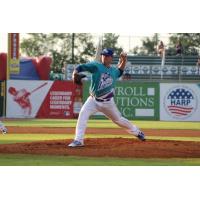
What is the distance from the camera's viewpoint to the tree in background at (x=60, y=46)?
45875 mm

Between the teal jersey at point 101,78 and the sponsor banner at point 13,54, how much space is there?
2161 cm

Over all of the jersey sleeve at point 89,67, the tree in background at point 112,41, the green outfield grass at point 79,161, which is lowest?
the green outfield grass at point 79,161

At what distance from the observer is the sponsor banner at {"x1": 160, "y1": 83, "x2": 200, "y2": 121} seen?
99.3 ft

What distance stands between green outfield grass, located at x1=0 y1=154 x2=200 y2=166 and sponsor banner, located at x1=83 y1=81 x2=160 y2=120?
17990 mm

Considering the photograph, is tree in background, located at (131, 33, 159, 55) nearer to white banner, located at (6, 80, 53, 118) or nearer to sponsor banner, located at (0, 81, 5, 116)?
white banner, located at (6, 80, 53, 118)

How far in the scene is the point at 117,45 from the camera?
37.9m

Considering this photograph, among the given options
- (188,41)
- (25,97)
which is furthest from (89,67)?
Result: (188,41)

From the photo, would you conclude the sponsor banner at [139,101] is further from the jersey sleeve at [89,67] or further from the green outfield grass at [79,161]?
the green outfield grass at [79,161]

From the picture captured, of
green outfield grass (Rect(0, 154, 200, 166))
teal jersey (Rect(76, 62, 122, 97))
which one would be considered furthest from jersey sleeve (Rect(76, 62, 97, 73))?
green outfield grass (Rect(0, 154, 200, 166))

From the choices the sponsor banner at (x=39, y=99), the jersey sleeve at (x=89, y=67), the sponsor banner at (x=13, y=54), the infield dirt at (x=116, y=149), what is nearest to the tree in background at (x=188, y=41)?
the sponsor banner at (x=13, y=54)

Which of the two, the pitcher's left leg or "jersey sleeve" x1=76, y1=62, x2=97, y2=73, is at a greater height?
"jersey sleeve" x1=76, y1=62, x2=97, y2=73

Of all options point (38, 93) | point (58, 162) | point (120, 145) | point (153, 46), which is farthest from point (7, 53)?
point (58, 162)

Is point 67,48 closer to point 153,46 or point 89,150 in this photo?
point 153,46

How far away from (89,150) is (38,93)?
1864 centimetres
